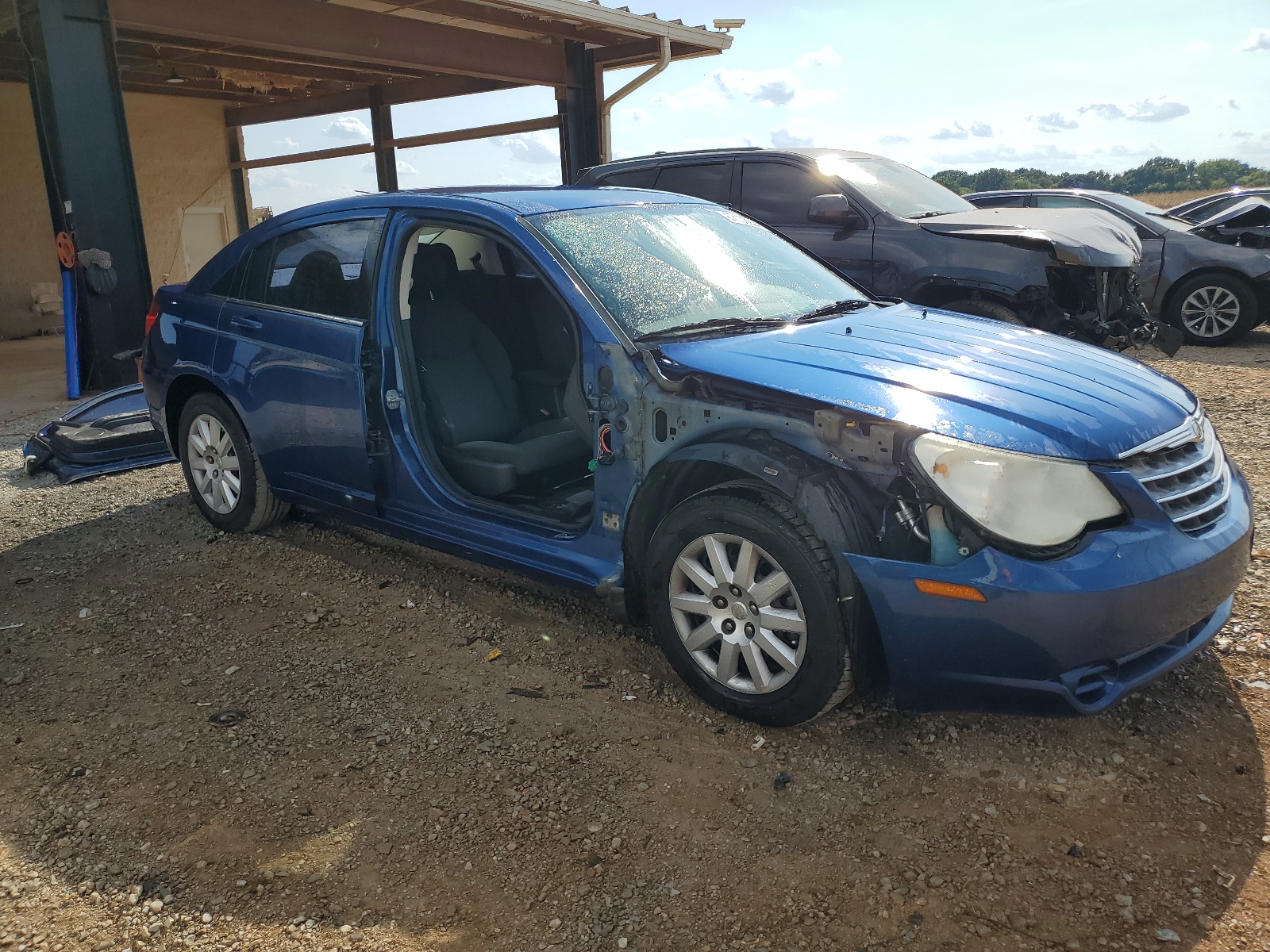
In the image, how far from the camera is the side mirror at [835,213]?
681 cm

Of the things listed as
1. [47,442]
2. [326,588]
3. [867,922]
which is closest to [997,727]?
[867,922]

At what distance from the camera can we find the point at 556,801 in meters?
2.72

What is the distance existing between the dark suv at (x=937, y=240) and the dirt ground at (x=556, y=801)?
133 inches

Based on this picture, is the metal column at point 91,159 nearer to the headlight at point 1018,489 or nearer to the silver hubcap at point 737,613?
the silver hubcap at point 737,613

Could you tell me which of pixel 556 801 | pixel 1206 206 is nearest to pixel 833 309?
pixel 556 801

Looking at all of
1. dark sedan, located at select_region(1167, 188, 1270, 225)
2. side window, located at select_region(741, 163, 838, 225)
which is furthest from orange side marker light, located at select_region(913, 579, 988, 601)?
dark sedan, located at select_region(1167, 188, 1270, 225)

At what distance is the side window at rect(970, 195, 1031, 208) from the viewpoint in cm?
1036

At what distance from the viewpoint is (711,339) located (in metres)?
3.28

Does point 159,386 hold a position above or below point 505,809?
above

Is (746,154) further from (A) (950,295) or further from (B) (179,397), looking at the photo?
(B) (179,397)

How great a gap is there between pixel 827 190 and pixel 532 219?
4.43m

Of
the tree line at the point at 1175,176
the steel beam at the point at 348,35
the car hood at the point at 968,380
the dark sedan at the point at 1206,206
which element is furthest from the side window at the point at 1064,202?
the tree line at the point at 1175,176

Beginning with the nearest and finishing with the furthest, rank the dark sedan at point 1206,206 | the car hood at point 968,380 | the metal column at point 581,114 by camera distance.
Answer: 1. the car hood at point 968,380
2. the dark sedan at point 1206,206
3. the metal column at point 581,114

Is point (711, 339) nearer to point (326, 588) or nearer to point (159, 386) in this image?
point (326, 588)
